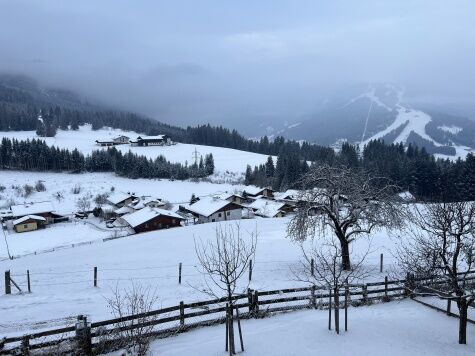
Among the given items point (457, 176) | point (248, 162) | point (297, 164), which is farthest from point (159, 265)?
point (248, 162)

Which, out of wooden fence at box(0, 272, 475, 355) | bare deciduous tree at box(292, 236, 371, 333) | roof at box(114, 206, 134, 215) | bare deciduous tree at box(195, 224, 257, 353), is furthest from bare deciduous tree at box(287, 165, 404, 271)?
roof at box(114, 206, 134, 215)

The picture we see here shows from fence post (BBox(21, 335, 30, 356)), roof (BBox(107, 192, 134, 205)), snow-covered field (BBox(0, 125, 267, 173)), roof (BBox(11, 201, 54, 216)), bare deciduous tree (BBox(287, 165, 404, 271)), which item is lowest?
roof (BBox(11, 201, 54, 216))

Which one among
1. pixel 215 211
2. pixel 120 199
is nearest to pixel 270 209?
pixel 215 211

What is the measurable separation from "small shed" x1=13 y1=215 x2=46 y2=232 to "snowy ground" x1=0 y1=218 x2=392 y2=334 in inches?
1326

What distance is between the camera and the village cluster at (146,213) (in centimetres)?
6174

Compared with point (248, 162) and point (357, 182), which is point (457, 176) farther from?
point (248, 162)

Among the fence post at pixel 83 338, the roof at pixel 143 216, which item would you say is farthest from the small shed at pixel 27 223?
the fence post at pixel 83 338

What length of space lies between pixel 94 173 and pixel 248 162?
55118 millimetres

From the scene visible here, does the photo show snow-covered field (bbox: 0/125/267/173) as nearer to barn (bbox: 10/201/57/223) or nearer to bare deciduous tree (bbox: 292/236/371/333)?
barn (bbox: 10/201/57/223)

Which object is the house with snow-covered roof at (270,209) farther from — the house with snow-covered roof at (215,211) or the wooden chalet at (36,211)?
the wooden chalet at (36,211)

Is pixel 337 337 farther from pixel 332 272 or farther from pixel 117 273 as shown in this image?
pixel 117 273

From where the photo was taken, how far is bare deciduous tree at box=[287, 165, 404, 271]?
23.3m

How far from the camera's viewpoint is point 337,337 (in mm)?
13297

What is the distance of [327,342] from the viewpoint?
12914 millimetres
